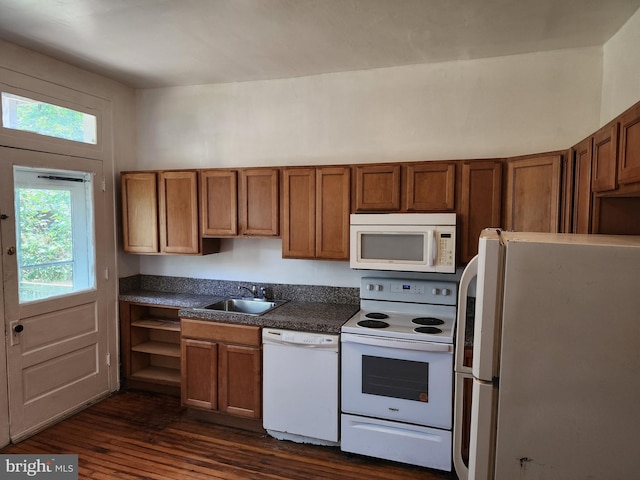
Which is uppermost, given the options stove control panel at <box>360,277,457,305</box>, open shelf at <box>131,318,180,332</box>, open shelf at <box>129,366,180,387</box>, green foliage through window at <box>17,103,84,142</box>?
green foliage through window at <box>17,103,84,142</box>

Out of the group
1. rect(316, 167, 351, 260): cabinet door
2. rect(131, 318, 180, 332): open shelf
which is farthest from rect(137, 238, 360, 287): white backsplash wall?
rect(131, 318, 180, 332): open shelf

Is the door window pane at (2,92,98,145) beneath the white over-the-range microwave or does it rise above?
above

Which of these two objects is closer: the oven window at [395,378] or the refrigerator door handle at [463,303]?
the refrigerator door handle at [463,303]

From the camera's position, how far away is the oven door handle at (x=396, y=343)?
246cm

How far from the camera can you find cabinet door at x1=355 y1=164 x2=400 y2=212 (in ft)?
9.36

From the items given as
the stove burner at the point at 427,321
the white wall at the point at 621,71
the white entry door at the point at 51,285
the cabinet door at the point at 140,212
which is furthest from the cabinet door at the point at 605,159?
the white entry door at the point at 51,285

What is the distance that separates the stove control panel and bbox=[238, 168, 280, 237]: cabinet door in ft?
2.85

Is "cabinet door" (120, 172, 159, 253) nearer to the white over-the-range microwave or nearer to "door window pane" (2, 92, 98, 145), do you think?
"door window pane" (2, 92, 98, 145)

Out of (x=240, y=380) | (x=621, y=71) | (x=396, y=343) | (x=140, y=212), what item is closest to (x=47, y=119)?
(x=140, y=212)

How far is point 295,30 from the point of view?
2490 millimetres

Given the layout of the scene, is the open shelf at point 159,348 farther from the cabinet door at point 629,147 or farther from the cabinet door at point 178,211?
the cabinet door at point 629,147

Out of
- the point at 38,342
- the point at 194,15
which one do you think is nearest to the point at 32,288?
the point at 38,342

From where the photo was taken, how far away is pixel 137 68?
10.6 ft

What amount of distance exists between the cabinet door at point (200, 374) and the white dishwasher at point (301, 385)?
0.44 meters
